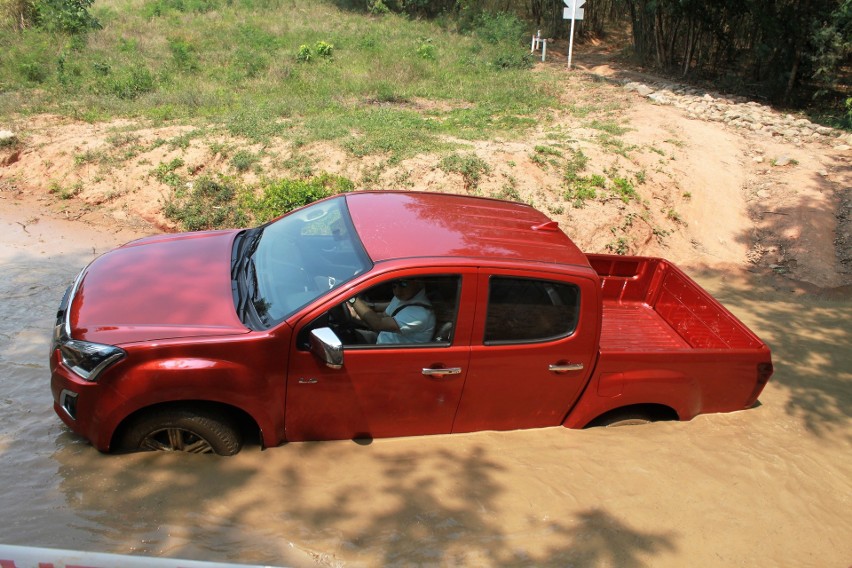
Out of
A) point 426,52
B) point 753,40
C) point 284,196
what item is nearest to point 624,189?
point 284,196

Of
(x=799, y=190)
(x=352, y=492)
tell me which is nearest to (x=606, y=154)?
(x=799, y=190)

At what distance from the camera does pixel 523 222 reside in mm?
5078

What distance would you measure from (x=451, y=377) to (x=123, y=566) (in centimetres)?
231

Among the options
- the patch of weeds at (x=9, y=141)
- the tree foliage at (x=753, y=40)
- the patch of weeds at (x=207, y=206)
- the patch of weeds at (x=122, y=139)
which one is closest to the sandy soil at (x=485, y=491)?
the patch of weeds at (x=207, y=206)

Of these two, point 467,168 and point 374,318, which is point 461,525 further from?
point 467,168

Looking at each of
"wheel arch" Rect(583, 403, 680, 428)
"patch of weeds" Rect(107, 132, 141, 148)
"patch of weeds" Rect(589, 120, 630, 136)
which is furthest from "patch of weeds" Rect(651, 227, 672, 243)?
"patch of weeds" Rect(107, 132, 141, 148)

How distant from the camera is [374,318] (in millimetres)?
4211

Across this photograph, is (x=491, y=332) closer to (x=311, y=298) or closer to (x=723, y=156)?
(x=311, y=298)

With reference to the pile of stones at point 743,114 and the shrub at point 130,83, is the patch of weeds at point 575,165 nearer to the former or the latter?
the pile of stones at point 743,114

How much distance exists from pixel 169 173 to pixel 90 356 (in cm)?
611

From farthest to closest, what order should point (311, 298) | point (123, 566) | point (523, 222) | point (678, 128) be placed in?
point (678, 128)
point (523, 222)
point (311, 298)
point (123, 566)

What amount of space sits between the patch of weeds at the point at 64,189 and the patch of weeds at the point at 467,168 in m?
5.11

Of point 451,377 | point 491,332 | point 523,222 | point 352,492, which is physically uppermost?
point 523,222

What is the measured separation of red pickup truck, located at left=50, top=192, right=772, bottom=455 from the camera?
12.8 ft
